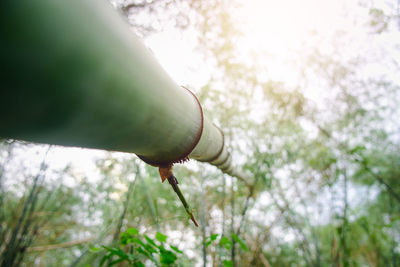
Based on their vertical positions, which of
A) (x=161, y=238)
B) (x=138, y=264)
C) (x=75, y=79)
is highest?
(x=75, y=79)

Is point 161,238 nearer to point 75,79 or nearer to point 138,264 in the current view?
point 138,264

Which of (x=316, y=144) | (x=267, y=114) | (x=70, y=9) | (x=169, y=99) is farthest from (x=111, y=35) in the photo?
(x=316, y=144)

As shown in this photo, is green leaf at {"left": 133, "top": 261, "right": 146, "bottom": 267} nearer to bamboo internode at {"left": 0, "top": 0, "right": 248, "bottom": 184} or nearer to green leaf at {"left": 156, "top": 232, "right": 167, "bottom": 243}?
green leaf at {"left": 156, "top": 232, "right": 167, "bottom": 243}

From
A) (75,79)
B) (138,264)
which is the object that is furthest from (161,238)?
(75,79)

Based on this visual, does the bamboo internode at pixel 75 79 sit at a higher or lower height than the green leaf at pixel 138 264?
higher

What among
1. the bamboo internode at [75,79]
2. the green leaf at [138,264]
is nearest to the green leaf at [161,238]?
the green leaf at [138,264]

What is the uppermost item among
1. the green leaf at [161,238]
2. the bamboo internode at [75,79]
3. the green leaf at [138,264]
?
the bamboo internode at [75,79]

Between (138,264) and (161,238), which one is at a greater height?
(161,238)

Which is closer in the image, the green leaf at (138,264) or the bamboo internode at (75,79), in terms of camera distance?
the bamboo internode at (75,79)

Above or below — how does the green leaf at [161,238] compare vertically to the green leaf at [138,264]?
above

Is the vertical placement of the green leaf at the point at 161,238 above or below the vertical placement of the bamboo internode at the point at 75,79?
below

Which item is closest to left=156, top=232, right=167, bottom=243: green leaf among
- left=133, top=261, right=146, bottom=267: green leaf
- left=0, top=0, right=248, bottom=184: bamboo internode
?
left=133, top=261, right=146, bottom=267: green leaf

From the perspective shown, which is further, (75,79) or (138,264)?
(138,264)

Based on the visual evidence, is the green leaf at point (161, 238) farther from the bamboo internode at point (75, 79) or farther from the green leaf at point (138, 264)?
the bamboo internode at point (75, 79)
